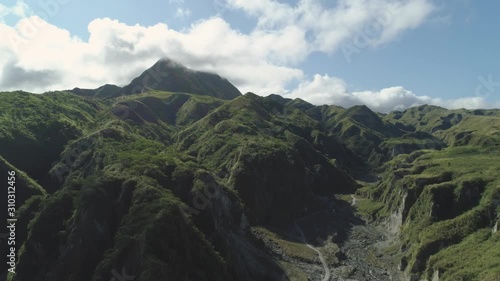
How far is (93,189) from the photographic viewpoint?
94938mm

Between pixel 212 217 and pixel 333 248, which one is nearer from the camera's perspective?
pixel 212 217

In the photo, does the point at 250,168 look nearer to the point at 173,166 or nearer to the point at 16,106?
the point at 173,166

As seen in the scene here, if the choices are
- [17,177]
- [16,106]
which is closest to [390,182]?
[17,177]

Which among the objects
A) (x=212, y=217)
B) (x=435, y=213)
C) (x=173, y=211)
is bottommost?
(x=435, y=213)

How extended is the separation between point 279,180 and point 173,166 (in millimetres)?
78021

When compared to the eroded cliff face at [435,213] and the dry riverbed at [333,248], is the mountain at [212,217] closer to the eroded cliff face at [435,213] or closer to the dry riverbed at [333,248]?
the eroded cliff face at [435,213]

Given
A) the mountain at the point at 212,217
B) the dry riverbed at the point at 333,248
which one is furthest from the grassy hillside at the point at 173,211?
the dry riverbed at the point at 333,248

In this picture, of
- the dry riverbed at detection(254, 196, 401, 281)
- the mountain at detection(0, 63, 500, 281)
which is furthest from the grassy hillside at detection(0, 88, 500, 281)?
the dry riverbed at detection(254, 196, 401, 281)

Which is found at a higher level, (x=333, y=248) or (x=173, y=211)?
(x=173, y=211)

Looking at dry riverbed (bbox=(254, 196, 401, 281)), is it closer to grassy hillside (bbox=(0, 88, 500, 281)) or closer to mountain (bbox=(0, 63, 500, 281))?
mountain (bbox=(0, 63, 500, 281))

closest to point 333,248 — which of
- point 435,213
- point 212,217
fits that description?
point 435,213

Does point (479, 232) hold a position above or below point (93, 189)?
below

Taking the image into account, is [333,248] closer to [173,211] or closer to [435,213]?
[435,213]

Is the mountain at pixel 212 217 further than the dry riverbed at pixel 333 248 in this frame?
No
